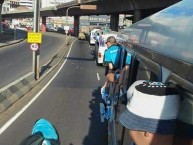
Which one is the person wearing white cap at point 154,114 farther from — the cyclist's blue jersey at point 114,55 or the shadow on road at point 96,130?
the shadow on road at point 96,130

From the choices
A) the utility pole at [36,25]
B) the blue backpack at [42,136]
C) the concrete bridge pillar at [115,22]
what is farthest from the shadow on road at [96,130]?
the concrete bridge pillar at [115,22]

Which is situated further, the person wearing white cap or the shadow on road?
the shadow on road

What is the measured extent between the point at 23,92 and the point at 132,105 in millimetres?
14335

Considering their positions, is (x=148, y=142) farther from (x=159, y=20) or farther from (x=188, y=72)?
(x=159, y=20)

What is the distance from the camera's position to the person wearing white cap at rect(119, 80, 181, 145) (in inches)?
86.7

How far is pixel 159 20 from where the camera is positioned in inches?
137

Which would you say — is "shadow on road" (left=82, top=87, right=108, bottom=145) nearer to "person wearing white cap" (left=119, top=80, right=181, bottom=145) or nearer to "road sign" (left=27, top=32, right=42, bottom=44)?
"road sign" (left=27, top=32, right=42, bottom=44)

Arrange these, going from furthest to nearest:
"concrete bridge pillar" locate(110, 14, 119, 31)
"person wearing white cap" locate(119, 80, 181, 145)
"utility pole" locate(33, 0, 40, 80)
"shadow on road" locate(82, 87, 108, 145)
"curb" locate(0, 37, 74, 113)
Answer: "concrete bridge pillar" locate(110, 14, 119, 31) → "utility pole" locate(33, 0, 40, 80) → "curb" locate(0, 37, 74, 113) → "shadow on road" locate(82, 87, 108, 145) → "person wearing white cap" locate(119, 80, 181, 145)

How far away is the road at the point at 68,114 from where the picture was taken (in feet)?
31.7

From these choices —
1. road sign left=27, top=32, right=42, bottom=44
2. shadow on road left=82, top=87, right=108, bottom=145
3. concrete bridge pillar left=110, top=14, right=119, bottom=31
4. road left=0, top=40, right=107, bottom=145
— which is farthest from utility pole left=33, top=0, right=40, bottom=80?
concrete bridge pillar left=110, top=14, right=119, bottom=31

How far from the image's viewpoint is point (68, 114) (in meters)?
12.4

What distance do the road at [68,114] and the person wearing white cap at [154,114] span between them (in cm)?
707

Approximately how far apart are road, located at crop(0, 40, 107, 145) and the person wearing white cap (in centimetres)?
707

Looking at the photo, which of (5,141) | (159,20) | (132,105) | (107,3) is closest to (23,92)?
(5,141)
